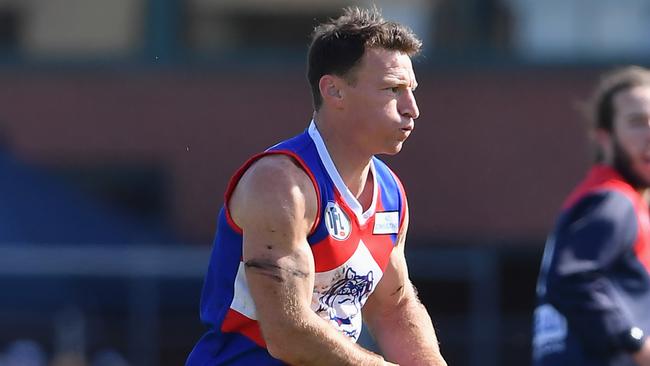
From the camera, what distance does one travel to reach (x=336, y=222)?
4441 mm

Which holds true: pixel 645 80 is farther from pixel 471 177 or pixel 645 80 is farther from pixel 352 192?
pixel 471 177

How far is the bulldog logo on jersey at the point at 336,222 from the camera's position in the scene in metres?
4.42

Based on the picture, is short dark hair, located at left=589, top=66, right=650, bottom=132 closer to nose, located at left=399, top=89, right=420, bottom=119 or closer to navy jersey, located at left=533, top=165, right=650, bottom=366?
navy jersey, located at left=533, top=165, right=650, bottom=366

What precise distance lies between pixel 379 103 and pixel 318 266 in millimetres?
602

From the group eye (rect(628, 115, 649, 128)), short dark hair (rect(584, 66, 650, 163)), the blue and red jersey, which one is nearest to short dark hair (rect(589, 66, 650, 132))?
short dark hair (rect(584, 66, 650, 163))

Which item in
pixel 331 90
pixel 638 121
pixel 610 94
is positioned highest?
pixel 331 90

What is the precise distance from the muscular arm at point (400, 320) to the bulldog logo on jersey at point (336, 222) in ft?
1.36

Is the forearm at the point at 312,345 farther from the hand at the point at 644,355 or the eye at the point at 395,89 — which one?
the hand at the point at 644,355

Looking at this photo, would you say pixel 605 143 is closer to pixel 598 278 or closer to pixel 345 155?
pixel 598 278

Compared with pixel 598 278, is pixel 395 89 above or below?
above

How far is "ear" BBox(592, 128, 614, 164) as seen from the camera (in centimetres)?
601

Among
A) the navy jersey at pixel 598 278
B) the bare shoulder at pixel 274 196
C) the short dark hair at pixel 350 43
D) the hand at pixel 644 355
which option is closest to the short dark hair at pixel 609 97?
the navy jersey at pixel 598 278

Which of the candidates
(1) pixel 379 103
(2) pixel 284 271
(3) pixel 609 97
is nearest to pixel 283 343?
(2) pixel 284 271

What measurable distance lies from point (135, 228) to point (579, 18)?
577 centimetres
